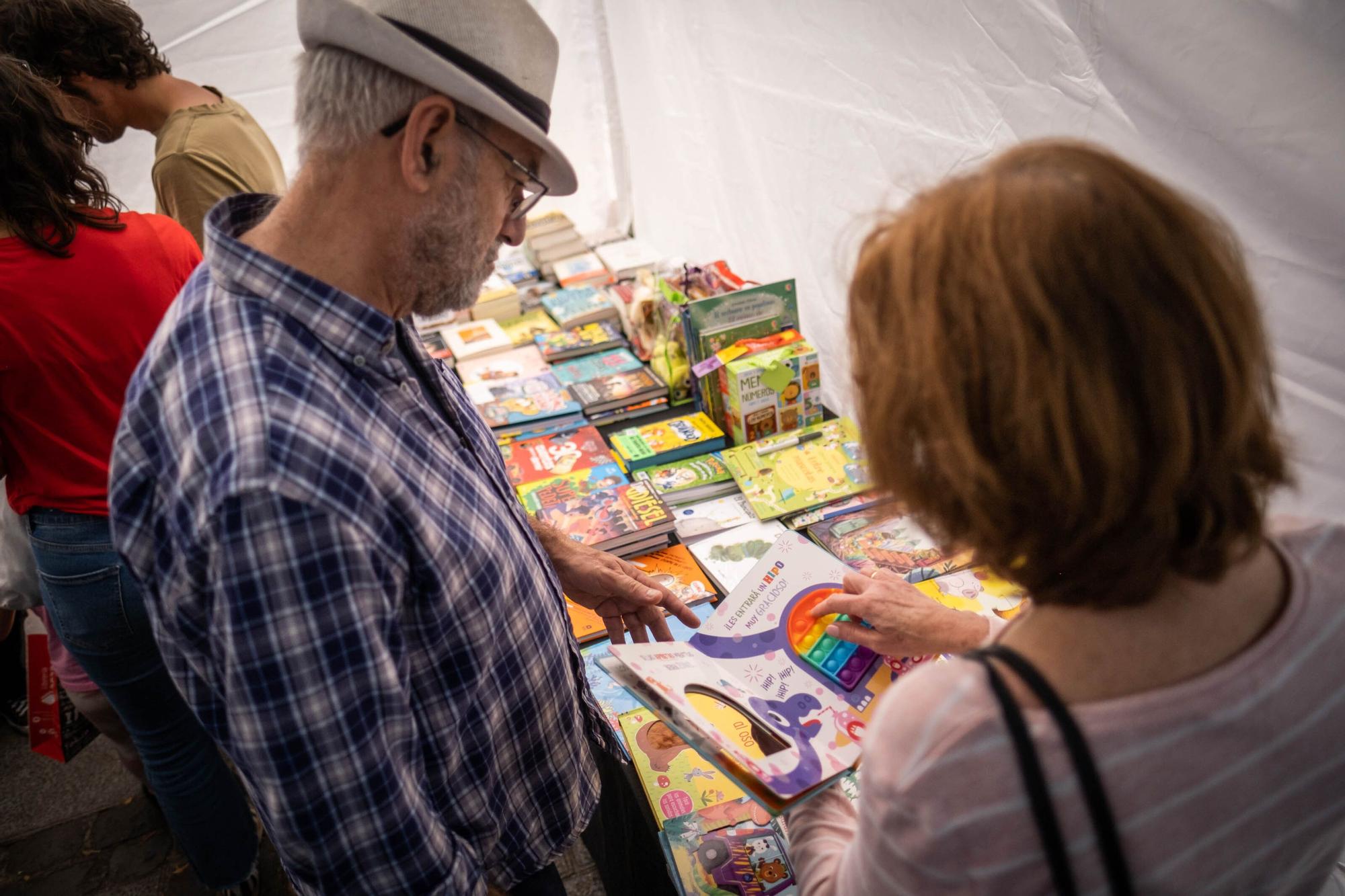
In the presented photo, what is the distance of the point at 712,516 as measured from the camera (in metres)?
2.08

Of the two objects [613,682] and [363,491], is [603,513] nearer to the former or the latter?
[613,682]

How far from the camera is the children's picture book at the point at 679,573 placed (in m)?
1.79

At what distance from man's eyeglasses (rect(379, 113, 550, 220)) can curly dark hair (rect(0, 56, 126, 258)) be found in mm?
962

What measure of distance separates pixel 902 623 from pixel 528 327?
95.8 inches

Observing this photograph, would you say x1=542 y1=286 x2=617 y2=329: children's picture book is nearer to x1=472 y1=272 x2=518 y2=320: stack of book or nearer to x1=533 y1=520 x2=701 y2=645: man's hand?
x1=472 y1=272 x2=518 y2=320: stack of book

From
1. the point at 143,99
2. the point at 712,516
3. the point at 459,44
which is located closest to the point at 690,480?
the point at 712,516

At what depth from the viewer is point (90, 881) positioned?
7.55 feet

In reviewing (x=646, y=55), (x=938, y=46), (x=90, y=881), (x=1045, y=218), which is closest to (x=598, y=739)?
(x=1045, y=218)

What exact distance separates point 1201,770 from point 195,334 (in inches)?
41.2

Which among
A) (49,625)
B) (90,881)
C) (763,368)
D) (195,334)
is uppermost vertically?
(195,334)

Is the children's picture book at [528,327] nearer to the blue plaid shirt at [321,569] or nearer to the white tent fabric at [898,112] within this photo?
the white tent fabric at [898,112]

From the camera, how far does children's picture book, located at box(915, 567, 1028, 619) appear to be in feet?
5.32

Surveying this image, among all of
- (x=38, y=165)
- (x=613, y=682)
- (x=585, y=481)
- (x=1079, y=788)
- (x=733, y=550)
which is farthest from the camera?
(x=585, y=481)

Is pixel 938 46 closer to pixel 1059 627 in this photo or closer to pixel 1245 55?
pixel 1245 55
